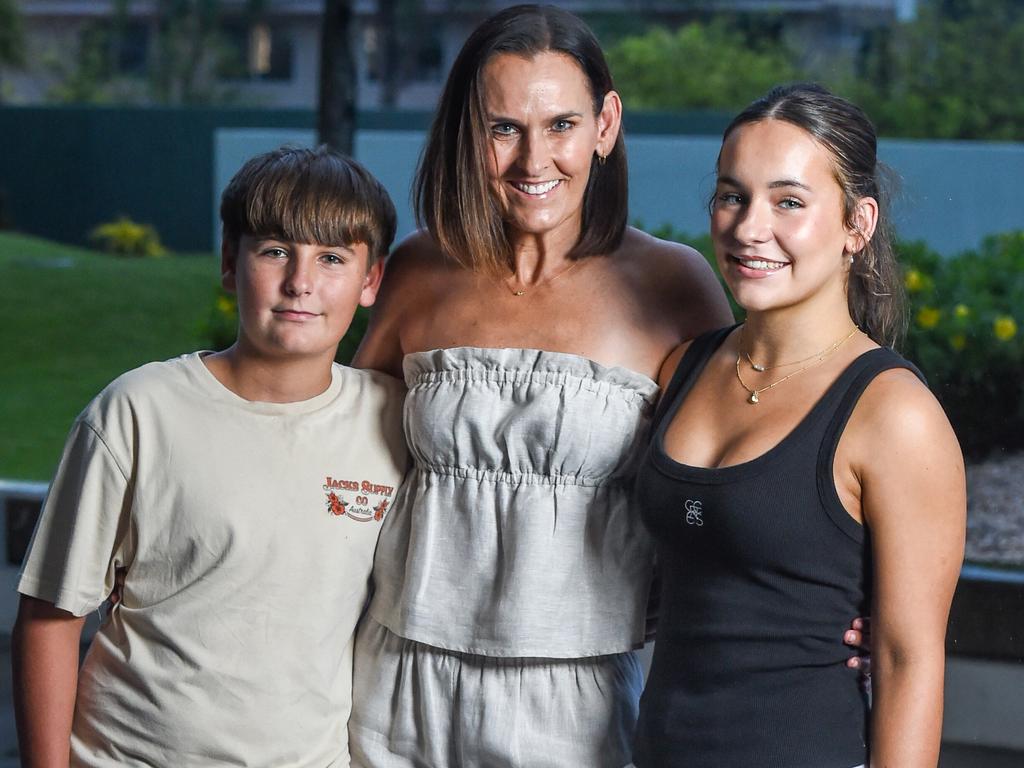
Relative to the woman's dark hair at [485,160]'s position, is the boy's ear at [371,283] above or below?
below

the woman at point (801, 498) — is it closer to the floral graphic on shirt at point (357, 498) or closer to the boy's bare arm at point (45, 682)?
the floral graphic on shirt at point (357, 498)

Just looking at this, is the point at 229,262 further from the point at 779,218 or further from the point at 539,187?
the point at 779,218

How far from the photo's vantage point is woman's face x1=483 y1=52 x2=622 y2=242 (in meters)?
2.07

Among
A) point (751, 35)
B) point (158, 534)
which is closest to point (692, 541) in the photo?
point (158, 534)

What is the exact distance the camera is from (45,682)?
6.29 feet

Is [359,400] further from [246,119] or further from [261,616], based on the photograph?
[246,119]

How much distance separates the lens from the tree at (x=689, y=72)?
1769cm

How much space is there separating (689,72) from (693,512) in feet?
54.8

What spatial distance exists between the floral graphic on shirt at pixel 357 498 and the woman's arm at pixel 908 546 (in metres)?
0.72

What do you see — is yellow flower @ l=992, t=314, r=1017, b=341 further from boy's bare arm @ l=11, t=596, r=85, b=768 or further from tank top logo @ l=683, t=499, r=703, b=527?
boy's bare arm @ l=11, t=596, r=85, b=768

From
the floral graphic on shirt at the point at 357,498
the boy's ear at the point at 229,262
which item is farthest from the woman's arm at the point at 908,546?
the boy's ear at the point at 229,262

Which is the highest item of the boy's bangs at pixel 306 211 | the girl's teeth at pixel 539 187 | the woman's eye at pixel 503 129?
the woman's eye at pixel 503 129

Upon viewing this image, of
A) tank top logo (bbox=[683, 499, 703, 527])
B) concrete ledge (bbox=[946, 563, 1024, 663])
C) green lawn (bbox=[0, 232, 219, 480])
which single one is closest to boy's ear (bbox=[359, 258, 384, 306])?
tank top logo (bbox=[683, 499, 703, 527])

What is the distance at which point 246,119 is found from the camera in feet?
53.2
